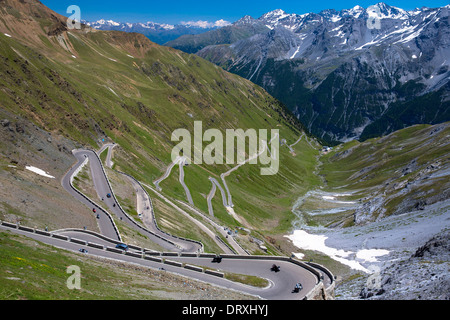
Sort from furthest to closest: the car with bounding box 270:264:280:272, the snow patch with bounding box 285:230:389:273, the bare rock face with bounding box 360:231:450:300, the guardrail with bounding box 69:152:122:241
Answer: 1. the snow patch with bounding box 285:230:389:273
2. the guardrail with bounding box 69:152:122:241
3. the car with bounding box 270:264:280:272
4. the bare rock face with bounding box 360:231:450:300

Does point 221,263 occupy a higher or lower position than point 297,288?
higher

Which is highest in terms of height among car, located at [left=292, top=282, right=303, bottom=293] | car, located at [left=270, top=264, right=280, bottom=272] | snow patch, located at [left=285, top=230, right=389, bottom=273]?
snow patch, located at [left=285, top=230, right=389, bottom=273]

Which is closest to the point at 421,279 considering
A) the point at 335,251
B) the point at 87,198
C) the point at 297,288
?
the point at 297,288

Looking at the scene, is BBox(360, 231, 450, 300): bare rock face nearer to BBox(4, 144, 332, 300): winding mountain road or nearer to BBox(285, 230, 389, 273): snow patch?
BBox(4, 144, 332, 300): winding mountain road

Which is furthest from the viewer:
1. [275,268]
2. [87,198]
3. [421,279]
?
[87,198]

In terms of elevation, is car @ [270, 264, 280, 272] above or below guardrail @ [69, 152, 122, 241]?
below

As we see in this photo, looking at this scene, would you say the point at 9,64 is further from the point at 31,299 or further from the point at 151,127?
the point at 31,299

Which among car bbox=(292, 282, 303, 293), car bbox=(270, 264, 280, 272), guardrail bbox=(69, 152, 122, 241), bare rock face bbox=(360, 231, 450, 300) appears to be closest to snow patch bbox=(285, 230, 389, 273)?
bare rock face bbox=(360, 231, 450, 300)

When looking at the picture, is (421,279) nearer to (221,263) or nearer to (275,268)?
(275,268)

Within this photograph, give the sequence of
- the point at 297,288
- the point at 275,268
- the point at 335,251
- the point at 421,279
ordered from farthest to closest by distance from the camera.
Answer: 1. the point at 335,251
2. the point at 275,268
3. the point at 297,288
4. the point at 421,279

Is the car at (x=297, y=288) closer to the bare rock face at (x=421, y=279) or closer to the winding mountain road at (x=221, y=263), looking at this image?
the winding mountain road at (x=221, y=263)
